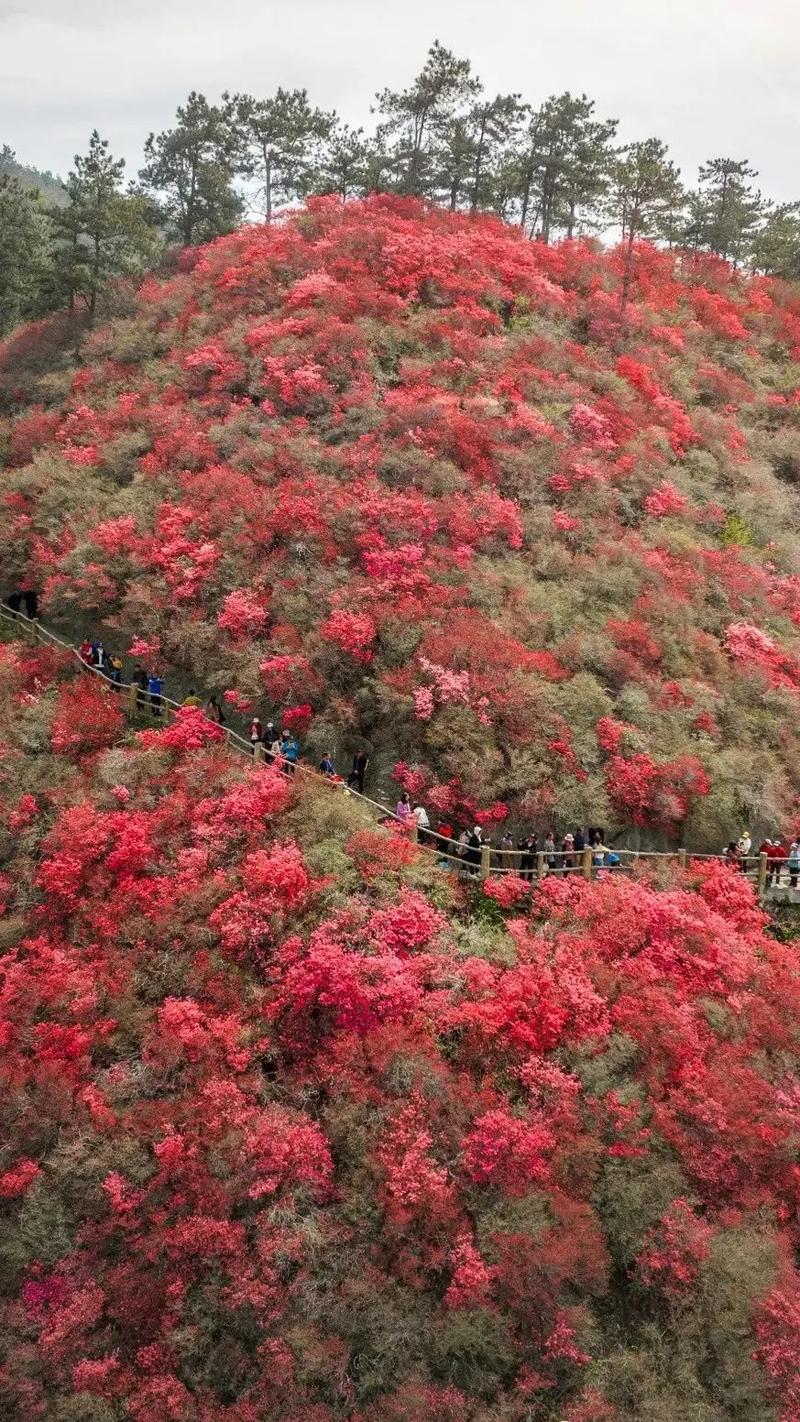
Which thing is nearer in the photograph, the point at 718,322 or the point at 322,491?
the point at 322,491

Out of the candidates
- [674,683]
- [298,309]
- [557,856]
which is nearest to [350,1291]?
[557,856]

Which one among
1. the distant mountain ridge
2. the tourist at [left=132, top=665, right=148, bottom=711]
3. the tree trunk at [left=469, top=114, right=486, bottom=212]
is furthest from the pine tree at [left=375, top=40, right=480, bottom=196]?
the distant mountain ridge

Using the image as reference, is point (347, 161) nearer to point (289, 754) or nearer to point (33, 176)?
point (289, 754)

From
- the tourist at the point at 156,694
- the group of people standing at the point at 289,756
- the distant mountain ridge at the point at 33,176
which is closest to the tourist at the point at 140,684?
the tourist at the point at 156,694

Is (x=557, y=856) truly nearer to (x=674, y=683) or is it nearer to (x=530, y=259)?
(x=674, y=683)

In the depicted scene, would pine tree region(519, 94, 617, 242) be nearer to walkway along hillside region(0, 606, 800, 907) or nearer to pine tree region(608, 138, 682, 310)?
pine tree region(608, 138, 682, 310)

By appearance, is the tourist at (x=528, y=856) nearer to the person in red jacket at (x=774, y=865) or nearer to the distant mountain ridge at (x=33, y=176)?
the person in red jacket at (x=774, y=865)
